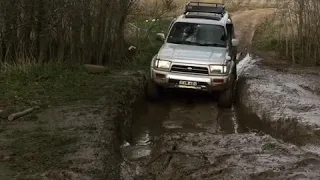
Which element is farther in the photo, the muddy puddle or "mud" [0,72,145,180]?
the muddy puddle

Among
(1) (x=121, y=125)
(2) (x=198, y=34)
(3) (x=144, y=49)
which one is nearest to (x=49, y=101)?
(1) (x=121, y=125)

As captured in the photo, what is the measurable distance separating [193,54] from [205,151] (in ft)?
11.7

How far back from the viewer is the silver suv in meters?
10.9

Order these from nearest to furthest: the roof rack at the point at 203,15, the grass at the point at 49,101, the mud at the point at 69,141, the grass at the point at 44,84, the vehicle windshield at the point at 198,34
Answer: the mud at the point at 69,141, the grass at the point at 49,101, the grass at the point at 44,84, the vehicle windshield at the point at 198,34, the roof rack at the point at 203,15

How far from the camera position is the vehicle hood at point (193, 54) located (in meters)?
10.9

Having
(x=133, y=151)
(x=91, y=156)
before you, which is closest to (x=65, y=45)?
(x=133, y=151)

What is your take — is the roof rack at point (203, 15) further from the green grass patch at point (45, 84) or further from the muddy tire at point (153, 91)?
the green grass patch at point (45, 84)

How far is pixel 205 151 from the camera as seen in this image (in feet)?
26.1

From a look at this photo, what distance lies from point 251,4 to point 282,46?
18.1m

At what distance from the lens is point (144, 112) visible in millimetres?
11094

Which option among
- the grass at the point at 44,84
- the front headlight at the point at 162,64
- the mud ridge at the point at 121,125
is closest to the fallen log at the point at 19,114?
the grass at the point at 44,84

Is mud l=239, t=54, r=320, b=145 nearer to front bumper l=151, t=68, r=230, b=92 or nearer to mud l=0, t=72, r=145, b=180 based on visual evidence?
front bumper l=151, t=68, r=230, b=92

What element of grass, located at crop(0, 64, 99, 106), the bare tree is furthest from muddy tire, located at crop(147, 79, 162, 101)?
the bare tree

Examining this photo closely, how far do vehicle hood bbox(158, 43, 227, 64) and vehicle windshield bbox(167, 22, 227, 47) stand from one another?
275 millimetres
